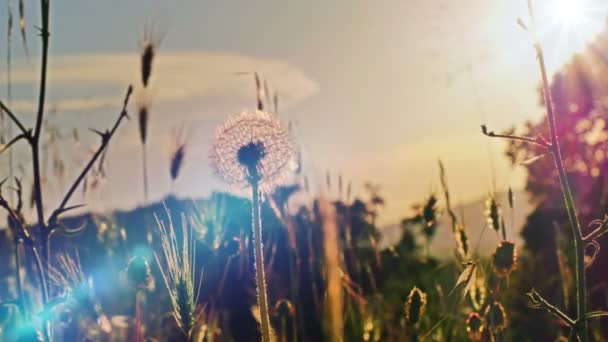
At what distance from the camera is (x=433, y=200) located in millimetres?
3762

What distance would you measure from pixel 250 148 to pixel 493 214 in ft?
3.24

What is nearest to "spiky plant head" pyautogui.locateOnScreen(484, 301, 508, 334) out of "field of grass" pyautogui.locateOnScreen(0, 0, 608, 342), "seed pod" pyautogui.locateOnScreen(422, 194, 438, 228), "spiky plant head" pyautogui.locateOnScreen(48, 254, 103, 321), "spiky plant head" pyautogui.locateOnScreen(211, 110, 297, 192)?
"field of grass" pyautogui.locateOnScreen(0, 0, 608, 342)

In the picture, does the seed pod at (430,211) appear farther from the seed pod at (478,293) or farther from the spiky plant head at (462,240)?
the seed pod at (478,293)

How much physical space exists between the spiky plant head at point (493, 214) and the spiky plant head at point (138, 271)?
1325 mm

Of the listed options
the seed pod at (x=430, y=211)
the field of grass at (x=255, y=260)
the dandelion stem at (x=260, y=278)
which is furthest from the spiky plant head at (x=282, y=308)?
the dandelion stem at (x=260, y=278)

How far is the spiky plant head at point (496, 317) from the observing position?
2.54 m

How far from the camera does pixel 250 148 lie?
2.64 metres

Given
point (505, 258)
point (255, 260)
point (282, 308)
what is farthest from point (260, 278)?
point (282, 308)

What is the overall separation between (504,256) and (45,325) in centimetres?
151

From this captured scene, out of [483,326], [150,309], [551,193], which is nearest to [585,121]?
[551,193]

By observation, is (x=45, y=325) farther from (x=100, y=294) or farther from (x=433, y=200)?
(x=433, y=200)

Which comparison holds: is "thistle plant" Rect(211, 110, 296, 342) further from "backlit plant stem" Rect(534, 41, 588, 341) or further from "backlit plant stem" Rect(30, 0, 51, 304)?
"backlit plant stem" Rect(534, 41, 588, 341)

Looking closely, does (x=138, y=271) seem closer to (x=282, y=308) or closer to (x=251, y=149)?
(x=251, y=149)

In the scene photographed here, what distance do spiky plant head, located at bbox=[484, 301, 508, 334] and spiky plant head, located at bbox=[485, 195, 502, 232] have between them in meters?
0.33
